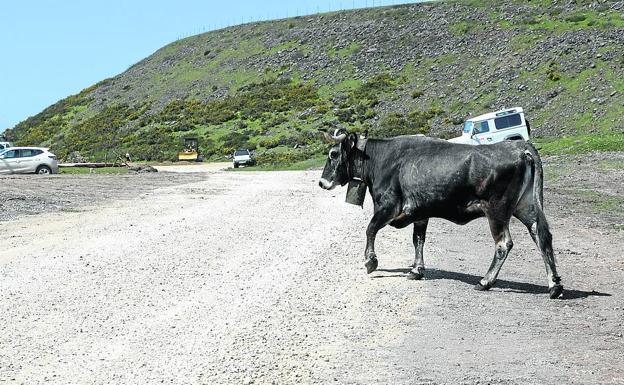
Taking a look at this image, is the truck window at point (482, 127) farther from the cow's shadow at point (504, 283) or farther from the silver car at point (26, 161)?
the cow's shadow at point (504, 283)

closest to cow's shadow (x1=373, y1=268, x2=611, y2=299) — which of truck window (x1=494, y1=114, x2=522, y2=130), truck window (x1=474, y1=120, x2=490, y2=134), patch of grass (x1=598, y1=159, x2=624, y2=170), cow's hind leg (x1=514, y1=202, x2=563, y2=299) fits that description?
cow's hind leg (x1=514, y1=202, x2=563, y2=299)

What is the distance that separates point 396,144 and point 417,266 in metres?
1.79

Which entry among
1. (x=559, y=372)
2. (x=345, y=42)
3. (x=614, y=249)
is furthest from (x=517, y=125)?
(x=345, y=42)

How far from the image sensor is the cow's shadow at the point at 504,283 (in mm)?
11695

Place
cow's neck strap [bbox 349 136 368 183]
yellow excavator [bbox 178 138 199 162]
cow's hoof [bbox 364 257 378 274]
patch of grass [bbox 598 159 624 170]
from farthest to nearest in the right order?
yellow excavator [bbox 178 138 199 162] → patch of grass [bbox 598 159 624 170] → cow's neck strap [bbox 349 136 368 183] → cow's hoof [bbox 364 257 378 274]

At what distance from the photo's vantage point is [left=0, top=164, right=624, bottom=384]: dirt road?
308 inches

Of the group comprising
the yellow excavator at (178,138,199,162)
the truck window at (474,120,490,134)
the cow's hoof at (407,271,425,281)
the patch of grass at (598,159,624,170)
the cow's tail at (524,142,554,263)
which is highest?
the cow's tail at (524,142,554,263)

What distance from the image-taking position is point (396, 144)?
13.0m

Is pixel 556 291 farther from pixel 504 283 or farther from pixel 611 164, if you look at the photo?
pixel 611 164

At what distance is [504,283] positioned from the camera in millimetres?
12359

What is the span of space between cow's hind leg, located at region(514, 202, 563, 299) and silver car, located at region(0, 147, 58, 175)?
3825cm

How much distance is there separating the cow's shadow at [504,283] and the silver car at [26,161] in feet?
119

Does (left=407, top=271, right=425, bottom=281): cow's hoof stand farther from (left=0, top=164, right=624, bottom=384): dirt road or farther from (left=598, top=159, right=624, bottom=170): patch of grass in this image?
(left=598, top=159, right=624, bottom=170): patch of grass

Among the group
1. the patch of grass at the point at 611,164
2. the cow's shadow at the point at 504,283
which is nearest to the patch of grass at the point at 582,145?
the patch of grass at the point at 611,164
